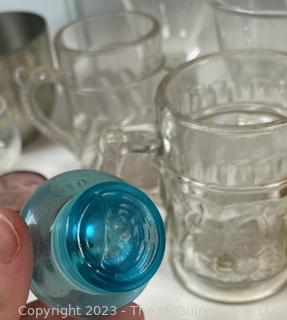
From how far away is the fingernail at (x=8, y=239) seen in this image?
0.32 m

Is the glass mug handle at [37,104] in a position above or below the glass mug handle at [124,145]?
below

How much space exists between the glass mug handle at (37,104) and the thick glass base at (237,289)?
20cm

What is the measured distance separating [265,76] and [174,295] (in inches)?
7.0

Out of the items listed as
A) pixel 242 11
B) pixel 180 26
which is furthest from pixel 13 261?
pixel 180 26

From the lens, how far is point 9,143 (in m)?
0.61

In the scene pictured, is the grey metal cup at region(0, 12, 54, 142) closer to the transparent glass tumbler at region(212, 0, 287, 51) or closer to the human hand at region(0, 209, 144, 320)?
the transparent glass tumbler at region(212, 0, 287, 51)

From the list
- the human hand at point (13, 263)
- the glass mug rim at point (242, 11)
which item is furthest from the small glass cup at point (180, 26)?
the human hand at point (13, 263)

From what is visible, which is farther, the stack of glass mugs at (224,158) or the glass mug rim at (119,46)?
the glass mug rim at (119,46)

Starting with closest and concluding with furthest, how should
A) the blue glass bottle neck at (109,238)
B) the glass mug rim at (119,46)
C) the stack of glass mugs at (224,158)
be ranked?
1. the blue glass bottle neck at (109,238)
2. the stack of glass mugs at (224,158)
3. the glass mug rim at (119,46)

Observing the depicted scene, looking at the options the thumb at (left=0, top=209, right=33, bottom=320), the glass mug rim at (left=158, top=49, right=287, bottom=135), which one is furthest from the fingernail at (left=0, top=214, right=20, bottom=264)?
the glass mug rim at (left=158, top=49, right=287, bottom=135)

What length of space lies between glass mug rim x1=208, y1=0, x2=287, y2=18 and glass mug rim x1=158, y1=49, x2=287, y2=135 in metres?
0.04

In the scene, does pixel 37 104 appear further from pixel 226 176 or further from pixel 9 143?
pixel 226 176

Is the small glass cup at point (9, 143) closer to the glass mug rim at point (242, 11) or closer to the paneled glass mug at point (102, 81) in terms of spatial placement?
the paneled glass mug at point (102, 81)

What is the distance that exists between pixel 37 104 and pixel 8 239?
31 centimetres
